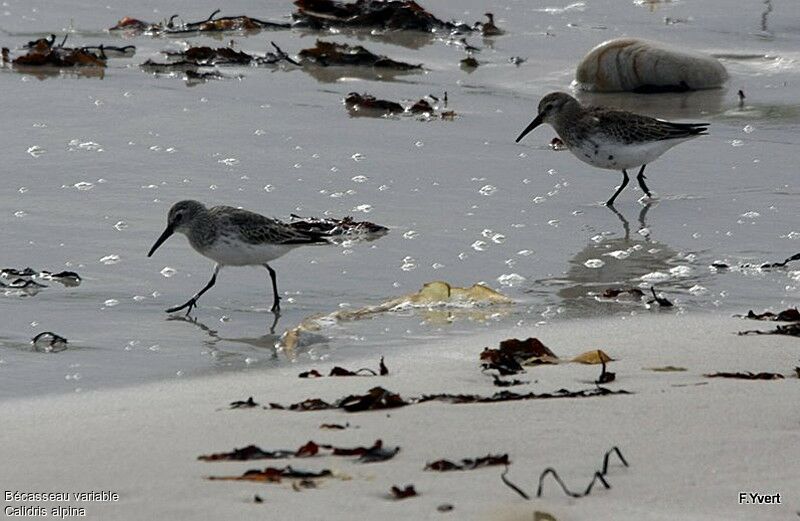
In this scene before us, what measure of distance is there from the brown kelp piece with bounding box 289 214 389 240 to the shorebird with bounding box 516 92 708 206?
5.60ft

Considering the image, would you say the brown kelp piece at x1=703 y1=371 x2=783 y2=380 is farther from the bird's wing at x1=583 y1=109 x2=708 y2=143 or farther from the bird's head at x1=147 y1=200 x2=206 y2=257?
the bird's wing at x1=583 y1=109 x2=708 y2=143

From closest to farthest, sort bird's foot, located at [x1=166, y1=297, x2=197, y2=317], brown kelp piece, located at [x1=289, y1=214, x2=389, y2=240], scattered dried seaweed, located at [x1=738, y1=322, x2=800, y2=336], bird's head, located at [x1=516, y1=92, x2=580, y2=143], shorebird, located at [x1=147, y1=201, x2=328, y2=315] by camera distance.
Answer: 1. scattered dried seaweed, located at [x1=738, y1=322, x2=800, y2=336]
2. bird's foot, located at [x1=166, y1=297, x2=197, y2=317]
3. shorebird, located at [x1=147, y1=201, x2=328, y2=315]
4. brown kelp piece, located at [x1=289, y1=214, x2=389, y2=240]
5. bird's head, located at [x1=516, y1=92, x2=580, y2=143]

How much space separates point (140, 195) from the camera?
820 centimetres

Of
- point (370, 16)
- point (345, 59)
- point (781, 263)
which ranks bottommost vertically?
point (781, 263)

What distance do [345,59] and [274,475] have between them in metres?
8.64

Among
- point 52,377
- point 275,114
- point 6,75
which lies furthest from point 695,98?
point 52,377

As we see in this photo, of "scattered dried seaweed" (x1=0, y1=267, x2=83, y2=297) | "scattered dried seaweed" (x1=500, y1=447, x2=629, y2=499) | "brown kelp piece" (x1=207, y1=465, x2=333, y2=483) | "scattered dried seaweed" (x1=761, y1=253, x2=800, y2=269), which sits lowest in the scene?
"scattered dried seaweed" (x1=0, y1=267, x2=83, y2=297)

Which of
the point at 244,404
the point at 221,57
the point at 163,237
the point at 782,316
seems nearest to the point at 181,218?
the point at 163,237

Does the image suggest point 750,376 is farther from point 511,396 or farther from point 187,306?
point 187,306

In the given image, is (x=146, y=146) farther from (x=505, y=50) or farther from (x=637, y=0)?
(x=637, y=0)

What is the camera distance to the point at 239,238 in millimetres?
6746

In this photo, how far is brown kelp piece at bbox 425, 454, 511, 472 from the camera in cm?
393

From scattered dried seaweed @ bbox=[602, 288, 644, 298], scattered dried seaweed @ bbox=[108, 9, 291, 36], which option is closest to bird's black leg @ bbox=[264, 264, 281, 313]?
scattered dried seaweed @ bbox=[602, 288, 644, 298]

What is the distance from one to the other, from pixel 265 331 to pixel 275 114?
4.29 m
